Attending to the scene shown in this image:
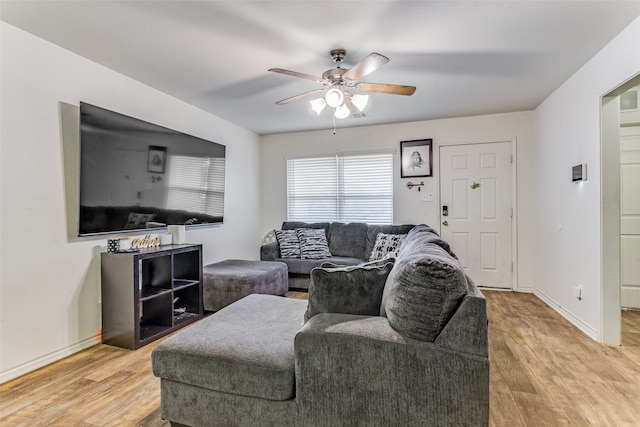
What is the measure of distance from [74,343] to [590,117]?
4.62 metres

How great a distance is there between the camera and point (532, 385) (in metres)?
1.98

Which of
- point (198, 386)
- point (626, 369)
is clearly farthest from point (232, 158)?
point (626, 369)

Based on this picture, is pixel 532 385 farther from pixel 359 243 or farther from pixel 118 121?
pixel 118 121

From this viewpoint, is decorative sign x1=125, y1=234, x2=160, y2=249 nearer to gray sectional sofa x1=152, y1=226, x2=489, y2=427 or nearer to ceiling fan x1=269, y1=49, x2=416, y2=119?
gray sectional sofa x1=152, y1=226, x2=489, y2=427

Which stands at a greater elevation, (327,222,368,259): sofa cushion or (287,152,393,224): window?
(287,152,393,224): window

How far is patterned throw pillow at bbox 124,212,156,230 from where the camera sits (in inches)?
112

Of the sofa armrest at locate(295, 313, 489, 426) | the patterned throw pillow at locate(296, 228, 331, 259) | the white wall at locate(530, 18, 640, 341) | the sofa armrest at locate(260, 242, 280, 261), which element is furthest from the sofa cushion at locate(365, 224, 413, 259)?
the sofa armrest at locate(295, 313, 489, 426)

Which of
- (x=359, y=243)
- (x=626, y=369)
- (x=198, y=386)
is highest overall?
(x=359, y=243)

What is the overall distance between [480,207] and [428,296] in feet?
11.7

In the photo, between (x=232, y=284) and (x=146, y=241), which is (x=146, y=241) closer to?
(x=146, y=241)

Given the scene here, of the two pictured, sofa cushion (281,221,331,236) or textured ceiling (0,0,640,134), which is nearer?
textured ceiling (0,0,640,134)

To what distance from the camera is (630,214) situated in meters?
3.37

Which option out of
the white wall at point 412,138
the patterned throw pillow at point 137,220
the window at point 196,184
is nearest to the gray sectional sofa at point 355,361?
the patterned throw pillow at point 137,220

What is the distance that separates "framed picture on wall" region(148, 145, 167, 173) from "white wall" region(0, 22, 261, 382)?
409 mm
